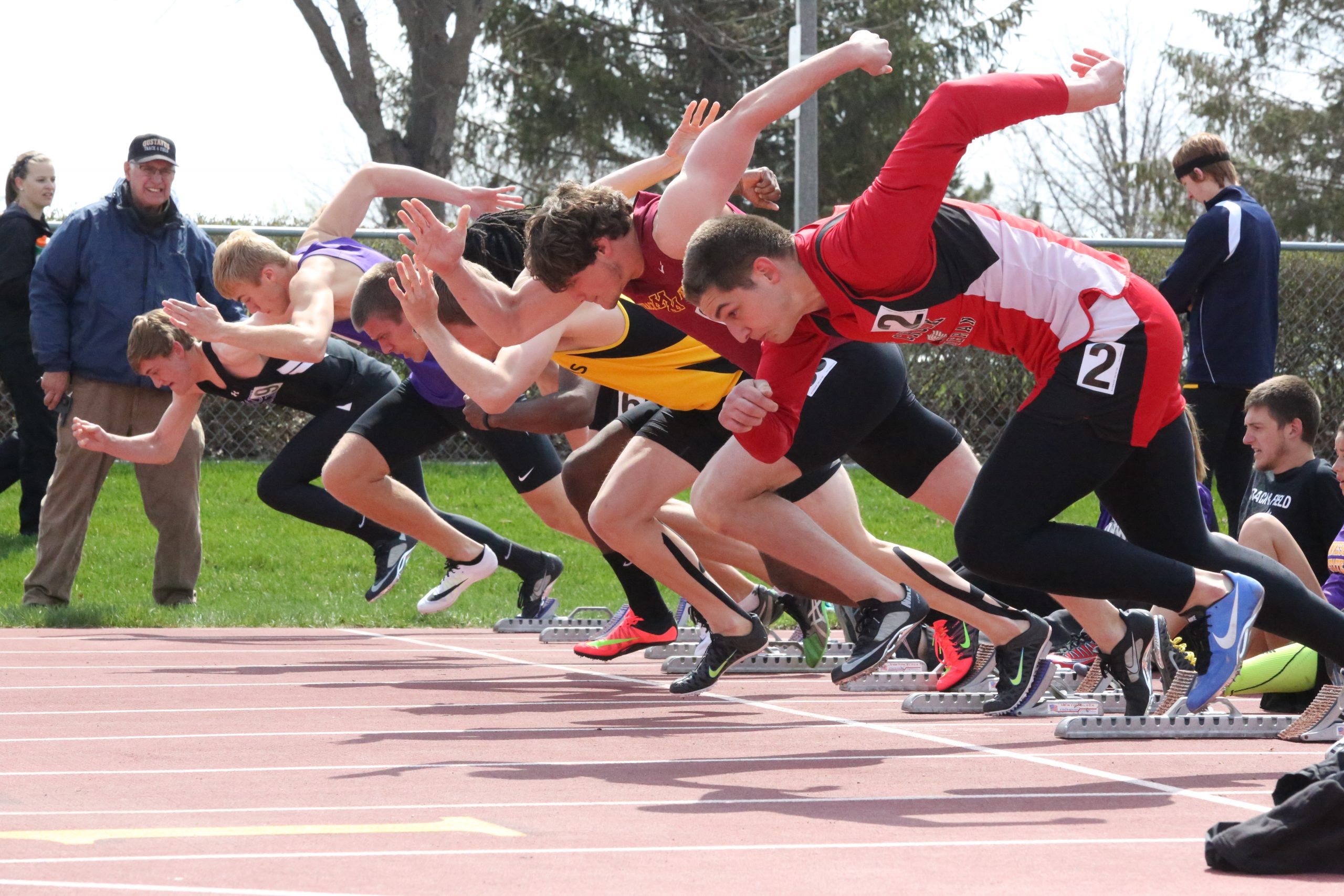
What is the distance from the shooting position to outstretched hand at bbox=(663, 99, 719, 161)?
20.0 feet

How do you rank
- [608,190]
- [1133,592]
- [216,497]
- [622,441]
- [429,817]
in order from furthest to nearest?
[216,497] → [622,441] → [608,190] → [1133,592] → [429,817]

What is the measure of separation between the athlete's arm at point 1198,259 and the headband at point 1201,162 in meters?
0.20

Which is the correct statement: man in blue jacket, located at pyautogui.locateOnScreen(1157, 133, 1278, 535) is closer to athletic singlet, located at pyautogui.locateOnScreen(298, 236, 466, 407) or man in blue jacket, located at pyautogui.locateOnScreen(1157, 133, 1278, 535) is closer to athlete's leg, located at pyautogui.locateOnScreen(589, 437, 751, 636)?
Answer: athlete's leg, located at pyautogui.locateOnScreen(589, 437, 751, 636)

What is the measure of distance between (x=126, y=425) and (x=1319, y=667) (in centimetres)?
636

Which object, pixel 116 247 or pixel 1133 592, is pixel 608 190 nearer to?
pixel 1133 592

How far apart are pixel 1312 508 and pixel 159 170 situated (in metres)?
6.06

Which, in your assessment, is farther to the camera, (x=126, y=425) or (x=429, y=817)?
(x=126, y=425)

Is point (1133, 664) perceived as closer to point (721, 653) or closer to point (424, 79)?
point (721, 653)

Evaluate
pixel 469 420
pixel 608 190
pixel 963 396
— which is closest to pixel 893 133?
pixel 963 396

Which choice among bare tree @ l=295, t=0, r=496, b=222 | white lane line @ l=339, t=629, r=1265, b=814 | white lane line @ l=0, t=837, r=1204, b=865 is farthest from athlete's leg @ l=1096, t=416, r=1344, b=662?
bare tree @ l=295, t=0, r=496, b=222

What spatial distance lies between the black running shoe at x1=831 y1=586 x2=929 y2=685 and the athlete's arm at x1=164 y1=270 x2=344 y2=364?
2739 millimetres

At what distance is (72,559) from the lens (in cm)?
917

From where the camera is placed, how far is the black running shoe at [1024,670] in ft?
17.9

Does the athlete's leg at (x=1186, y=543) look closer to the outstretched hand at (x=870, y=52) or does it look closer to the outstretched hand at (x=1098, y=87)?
the outstretched hand at (x=1098, y=87)
